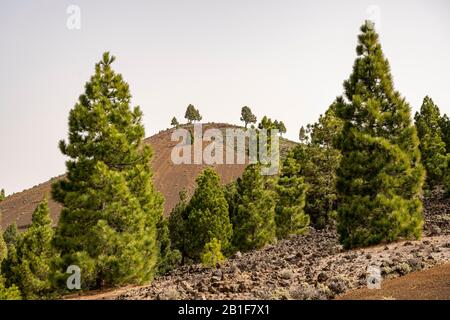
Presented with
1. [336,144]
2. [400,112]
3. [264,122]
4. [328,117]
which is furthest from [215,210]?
[400,112]

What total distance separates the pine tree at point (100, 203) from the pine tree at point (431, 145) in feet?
117

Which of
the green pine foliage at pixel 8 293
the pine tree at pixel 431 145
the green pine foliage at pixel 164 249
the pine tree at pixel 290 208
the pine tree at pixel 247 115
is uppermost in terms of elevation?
the pine tree at pixel 247 115

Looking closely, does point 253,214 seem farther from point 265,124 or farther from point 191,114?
point 191,114

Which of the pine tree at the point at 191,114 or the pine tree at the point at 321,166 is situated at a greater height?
the pine tree at the point at 191,114

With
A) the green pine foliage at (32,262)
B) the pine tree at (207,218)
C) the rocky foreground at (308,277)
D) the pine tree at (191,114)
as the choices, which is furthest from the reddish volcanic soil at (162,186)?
the rocky foreground at (308,277)

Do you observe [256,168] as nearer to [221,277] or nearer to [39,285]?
[39,285]

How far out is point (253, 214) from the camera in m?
38.4

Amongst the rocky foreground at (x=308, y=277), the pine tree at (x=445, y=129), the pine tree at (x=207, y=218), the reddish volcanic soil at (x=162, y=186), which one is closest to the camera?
the rocky foreground at (x=308, y=277)

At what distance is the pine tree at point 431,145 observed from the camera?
46.6 metres

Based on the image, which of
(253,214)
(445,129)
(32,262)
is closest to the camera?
(32,262)

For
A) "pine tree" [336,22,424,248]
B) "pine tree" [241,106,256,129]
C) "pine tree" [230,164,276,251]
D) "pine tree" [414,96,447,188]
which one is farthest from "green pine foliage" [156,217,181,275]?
"pine tree" [241,106,256,129]

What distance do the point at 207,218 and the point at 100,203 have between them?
59.7 feet

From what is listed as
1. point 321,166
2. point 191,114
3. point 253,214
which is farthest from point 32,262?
point 191,114

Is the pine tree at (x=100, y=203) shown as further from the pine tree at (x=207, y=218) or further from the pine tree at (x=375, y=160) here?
the pine tree at (x=207, y=218)
